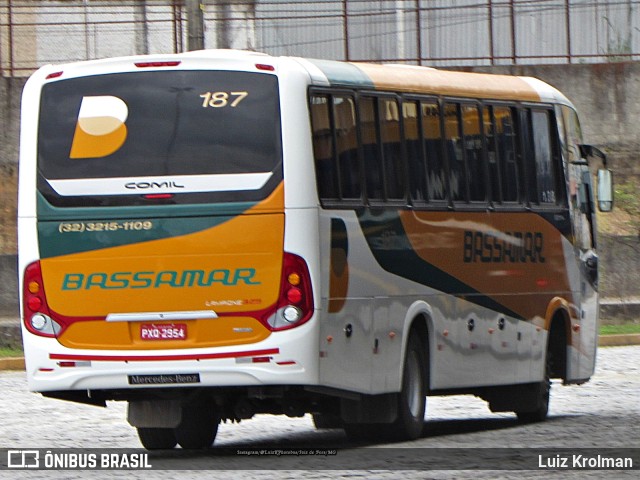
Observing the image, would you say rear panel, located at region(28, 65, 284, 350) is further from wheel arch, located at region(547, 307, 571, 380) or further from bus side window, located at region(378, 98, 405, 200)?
wheel arch, located at region(547, 307, 571, 380)

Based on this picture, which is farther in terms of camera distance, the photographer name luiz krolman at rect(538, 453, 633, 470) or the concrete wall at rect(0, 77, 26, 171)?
the concrete wall at rect(0, 77, 26, 171)

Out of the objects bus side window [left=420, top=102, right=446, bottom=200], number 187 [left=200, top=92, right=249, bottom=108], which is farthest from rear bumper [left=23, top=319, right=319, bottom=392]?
bus side window [left=420, top=102, right=446, bottom=200]

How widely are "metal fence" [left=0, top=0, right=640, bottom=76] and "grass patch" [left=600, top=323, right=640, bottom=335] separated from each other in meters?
8.65

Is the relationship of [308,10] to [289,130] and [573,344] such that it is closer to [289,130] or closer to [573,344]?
[573,344]

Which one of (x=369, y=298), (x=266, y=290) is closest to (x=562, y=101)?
(x=369, y=298)

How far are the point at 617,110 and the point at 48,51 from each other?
12692mm

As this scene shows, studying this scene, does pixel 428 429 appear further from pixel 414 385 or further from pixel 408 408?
pixel 408 408

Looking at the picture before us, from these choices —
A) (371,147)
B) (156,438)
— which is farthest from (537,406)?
(156,438)

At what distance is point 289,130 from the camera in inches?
521

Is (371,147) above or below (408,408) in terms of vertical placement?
above

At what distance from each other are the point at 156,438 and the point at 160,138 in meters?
2.65

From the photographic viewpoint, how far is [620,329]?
31328mm

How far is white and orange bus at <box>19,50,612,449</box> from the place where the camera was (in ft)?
43.1

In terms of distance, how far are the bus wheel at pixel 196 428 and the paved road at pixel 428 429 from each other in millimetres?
280
